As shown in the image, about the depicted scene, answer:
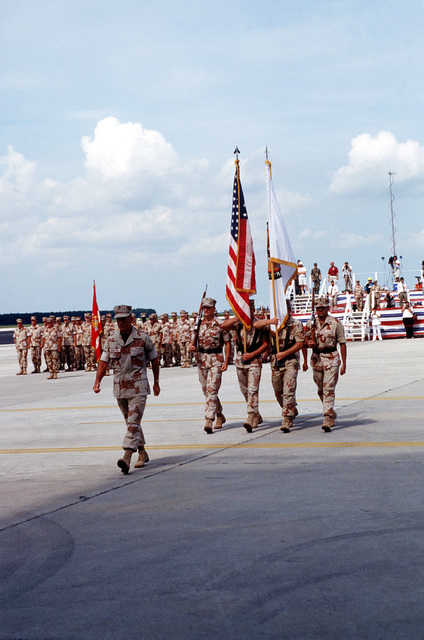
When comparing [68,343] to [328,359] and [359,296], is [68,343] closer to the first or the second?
[359,296]

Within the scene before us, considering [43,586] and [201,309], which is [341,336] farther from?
[43,586]

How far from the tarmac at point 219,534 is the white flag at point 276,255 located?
2.04m

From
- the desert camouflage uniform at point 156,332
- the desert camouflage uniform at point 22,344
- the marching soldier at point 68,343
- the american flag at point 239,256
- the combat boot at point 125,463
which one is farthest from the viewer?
the marching soldier at point 68,343

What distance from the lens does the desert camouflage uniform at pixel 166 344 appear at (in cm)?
3123

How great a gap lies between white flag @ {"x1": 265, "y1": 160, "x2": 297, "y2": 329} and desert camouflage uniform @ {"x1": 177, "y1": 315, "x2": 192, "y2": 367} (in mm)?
17426

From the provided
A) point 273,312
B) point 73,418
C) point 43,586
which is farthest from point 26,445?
point 43,586

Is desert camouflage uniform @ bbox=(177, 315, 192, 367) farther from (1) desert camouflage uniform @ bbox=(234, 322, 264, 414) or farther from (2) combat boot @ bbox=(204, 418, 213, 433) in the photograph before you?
(2) combat boot @ bbox=(204, 418, 213, 433)

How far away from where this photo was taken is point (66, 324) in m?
32.9

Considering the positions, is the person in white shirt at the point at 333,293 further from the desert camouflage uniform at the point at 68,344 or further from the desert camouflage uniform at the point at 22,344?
the desert camouflage uniform at the point at 22,344

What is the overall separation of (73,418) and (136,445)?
602 cm

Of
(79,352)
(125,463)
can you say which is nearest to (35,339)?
(79,352)

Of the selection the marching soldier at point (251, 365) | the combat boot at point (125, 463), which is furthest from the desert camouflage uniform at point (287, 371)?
the combat boot at point (125, 463)

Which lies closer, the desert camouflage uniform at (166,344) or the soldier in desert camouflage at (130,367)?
the soldier in desert camouflage at (130,367)

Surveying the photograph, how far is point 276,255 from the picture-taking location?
509 inches
